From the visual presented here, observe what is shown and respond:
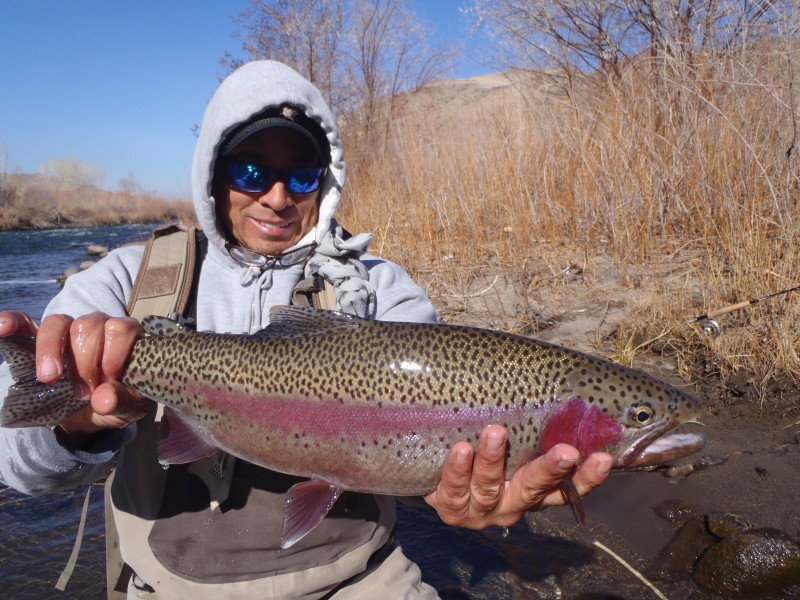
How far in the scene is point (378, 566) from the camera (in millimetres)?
2314

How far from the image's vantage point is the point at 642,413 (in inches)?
81.8

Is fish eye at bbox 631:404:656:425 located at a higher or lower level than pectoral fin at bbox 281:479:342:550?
higher

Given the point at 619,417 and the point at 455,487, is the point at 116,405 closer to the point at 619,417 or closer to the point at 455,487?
the point at 455,487

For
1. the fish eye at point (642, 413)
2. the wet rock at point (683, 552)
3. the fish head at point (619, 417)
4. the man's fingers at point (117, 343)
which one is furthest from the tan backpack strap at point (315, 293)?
the wet rock at point (683, 552)

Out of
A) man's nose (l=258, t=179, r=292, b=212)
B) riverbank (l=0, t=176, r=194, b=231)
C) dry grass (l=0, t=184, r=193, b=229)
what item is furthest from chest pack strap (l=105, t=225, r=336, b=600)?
dry grass (l=0, t=184, r=193, b=229)

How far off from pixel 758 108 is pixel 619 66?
3.61m

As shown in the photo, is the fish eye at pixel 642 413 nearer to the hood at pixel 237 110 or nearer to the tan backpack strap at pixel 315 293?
the tan backpack strap at pixel 315 293

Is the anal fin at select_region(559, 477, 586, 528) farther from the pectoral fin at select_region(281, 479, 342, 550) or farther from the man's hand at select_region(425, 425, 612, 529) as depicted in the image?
the pectoral fin at select_region(281, 479, 342, 550)

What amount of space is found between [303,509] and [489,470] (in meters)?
0.65

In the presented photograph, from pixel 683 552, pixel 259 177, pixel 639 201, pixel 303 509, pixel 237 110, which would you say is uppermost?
pixel 237 110

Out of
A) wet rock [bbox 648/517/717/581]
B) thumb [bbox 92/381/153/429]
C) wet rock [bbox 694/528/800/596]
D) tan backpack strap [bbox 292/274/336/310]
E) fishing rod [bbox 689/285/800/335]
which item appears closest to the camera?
thumb [bbox 92/381/153/429]

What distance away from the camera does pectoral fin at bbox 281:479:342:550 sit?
6.41ft

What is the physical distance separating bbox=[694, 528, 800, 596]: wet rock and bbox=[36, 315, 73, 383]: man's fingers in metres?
2.98

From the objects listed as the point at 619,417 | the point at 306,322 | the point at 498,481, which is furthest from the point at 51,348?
the point at 619,417
